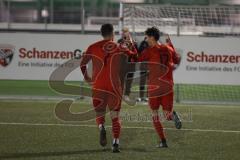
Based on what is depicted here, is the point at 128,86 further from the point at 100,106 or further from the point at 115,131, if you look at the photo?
the point at 115,131

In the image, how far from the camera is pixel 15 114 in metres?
13.8

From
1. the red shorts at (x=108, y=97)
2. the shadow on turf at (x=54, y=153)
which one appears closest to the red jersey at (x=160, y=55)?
the red shorts at (x=108, y=97)

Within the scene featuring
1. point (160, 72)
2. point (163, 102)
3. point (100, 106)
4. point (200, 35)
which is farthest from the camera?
point (200, 35)

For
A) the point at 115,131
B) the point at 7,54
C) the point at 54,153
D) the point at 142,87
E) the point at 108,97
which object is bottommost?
the point at 142,87

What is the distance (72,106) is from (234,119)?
13.0 ft

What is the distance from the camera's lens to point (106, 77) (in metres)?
9.73

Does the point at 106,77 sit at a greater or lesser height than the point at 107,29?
lesser

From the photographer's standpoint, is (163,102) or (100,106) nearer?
(100,106)

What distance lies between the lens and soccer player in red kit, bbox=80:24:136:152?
9688 millimetres

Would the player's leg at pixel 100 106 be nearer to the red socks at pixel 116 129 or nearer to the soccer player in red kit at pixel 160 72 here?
the red socks at pixel 116 129

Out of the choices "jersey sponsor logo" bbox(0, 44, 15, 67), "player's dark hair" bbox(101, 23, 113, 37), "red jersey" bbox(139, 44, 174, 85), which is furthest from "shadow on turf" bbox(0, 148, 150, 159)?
"jersey sponsor logo" bbox(0, 44, 15, 67)

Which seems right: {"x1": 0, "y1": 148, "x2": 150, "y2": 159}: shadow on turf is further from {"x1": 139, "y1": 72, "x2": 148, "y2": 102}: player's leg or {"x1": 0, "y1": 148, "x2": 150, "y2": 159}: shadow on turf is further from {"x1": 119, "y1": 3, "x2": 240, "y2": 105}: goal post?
{"x1": 119, "y1": 3, "x2": 240, "y2": 105}: goal post

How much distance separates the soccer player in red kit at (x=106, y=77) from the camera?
9.69 metres

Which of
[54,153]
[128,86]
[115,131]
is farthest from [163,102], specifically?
[128,86]
